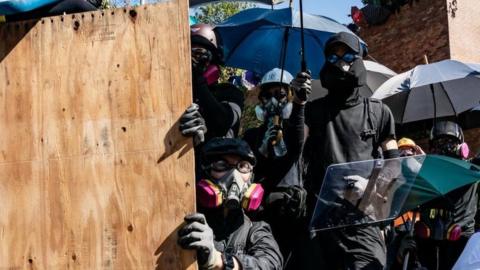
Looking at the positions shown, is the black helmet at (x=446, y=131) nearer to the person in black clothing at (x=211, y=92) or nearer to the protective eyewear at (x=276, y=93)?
the protective eyewear at (x=276, y=93)

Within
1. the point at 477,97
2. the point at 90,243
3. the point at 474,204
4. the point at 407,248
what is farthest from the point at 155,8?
the point at 477,97

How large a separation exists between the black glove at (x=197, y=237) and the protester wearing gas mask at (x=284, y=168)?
1273 mm

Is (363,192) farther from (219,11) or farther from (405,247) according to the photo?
(219,11)

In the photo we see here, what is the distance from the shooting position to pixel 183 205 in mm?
3232

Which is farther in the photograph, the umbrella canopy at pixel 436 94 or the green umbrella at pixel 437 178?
the umbrella canopy at pixel 436 94

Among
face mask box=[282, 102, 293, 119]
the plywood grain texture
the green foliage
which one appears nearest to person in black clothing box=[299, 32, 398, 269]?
face mask box=[282, 102, 293, 119]

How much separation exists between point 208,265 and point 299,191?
4.29ft

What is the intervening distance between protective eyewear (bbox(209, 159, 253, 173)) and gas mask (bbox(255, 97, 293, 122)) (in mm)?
937

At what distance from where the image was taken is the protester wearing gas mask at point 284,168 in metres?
4.34

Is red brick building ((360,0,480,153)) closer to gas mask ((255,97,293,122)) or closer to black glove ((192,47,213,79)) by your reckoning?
gas mask ((255,97,293,122))

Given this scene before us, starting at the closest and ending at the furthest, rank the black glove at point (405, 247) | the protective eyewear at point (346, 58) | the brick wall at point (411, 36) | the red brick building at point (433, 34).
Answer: the protective eyewear at point (346, 58) < the black glove at point (405, 247) < the red brick building at point (433, 34) < the brick wall at point (411, 36)

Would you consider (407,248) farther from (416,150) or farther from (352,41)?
(416,150)

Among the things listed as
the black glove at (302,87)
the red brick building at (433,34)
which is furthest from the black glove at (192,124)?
the red brick building at (433,34)

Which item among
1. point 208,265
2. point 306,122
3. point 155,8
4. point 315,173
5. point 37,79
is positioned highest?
point 155,8
